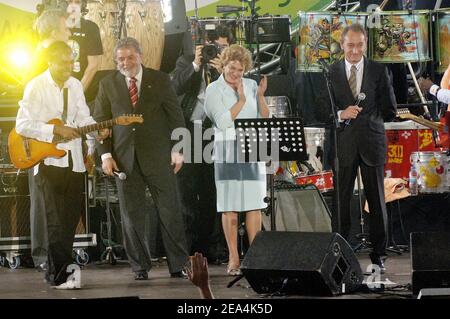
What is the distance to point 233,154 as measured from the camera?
8.29 metres

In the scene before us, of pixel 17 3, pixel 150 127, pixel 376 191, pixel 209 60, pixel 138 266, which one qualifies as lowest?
pixel 138 266

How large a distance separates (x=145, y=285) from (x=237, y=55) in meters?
2.01

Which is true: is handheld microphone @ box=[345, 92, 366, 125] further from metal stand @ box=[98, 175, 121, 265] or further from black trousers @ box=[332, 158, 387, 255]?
metal stand @ box=[98, 175, 121, 265]

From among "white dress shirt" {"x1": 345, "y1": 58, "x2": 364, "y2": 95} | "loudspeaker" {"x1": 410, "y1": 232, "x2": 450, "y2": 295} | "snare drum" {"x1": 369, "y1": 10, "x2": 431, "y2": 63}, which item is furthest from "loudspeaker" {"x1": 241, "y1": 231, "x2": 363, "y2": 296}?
"snare drum" {"x1": 369, "y1": 10, "x2": 431, "y2": 63}

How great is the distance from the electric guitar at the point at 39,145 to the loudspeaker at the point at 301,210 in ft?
6.56

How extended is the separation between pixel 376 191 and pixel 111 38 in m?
2.83

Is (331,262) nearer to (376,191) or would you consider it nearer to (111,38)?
(376,191)

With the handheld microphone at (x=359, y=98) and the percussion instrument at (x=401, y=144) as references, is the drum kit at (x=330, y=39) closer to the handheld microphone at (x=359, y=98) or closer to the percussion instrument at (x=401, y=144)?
the percussion instrument at (x=401, y=144)

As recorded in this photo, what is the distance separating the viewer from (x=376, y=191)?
7.91 meters

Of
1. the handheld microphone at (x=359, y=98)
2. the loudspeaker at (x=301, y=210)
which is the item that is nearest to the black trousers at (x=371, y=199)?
the handheld microphone at (x=359, y=98)

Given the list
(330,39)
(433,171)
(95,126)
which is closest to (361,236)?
(433,171)

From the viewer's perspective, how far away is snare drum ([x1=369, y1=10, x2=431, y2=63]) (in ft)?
34.8

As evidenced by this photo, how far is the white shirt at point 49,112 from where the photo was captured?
297 inches
